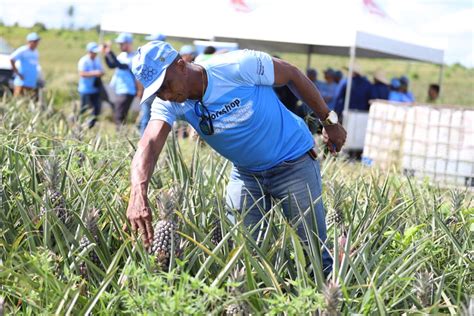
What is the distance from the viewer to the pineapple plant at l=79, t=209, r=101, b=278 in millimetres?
3068

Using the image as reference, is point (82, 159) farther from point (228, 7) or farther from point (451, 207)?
point (228, 7)

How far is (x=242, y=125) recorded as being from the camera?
3.50 m

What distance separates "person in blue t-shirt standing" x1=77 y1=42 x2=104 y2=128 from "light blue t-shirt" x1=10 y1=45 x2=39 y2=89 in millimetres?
746

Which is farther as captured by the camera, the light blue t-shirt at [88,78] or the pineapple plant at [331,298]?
the light blue t-shirt at [88,78]

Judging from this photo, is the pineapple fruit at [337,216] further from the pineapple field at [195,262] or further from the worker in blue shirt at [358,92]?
the worker in blue shirt at [358,92]

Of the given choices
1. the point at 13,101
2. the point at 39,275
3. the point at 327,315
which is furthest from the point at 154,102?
the point at 13,101

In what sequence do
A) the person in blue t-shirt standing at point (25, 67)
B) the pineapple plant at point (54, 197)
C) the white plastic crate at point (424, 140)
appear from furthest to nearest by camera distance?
1. the person in blue t-shirt standing at point (25, 67)
2. the white plastic crate at point (424, 140)
3. the pineapple plant at point (54, 197)

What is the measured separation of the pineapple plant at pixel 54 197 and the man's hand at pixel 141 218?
317 mm

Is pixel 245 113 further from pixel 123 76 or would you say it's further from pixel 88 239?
pixel 123 76

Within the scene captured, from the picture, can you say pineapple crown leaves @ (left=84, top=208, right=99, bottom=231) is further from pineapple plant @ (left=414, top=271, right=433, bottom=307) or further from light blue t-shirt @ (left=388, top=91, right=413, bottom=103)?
light blue t-shirt @ (left=388, top=91, right=413, bottom=103)

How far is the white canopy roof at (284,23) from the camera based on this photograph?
11758 mm

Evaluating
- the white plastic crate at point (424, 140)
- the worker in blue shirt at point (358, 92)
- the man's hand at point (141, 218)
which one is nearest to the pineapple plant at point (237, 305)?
the man's hand at point (141, 218)

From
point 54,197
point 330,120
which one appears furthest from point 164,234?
point 330,120

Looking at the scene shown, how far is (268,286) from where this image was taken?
2.90 meters
